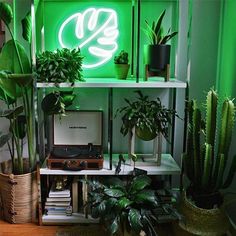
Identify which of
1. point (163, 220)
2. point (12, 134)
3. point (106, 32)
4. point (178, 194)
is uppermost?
point (106, 32)

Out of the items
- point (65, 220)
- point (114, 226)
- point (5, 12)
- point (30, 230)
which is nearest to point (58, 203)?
point (65, 220)

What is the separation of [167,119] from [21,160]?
1.02 meters

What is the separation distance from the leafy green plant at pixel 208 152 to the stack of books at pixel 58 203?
799 mm

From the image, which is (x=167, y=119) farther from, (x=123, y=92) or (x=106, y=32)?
(x=106, y=32)

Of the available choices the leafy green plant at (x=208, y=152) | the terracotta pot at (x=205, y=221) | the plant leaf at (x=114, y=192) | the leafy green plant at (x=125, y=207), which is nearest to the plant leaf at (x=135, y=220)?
the leafy green plant at (x=125, y=207)

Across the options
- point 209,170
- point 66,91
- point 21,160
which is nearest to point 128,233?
point 209,170

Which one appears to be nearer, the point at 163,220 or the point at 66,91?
the point at 163,220

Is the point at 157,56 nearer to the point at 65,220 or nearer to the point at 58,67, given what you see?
the point at 58,67

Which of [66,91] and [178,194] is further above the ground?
[66,91]

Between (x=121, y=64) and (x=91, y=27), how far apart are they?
370 millimetres

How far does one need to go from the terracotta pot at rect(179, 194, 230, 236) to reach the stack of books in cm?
76

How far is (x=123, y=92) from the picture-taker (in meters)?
2.39

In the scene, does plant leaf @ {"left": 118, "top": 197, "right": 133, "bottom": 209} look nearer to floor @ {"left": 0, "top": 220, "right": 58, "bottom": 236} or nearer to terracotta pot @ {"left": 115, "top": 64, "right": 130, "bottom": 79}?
floor @ {"left": 0, "top": 220, "right": 58, "bottom": 236}

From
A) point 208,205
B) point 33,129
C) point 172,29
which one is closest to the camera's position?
point 208,205
